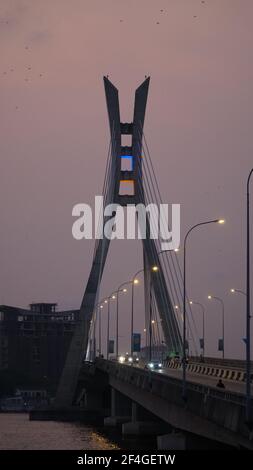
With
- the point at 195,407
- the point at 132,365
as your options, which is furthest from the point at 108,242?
the point at 195,407

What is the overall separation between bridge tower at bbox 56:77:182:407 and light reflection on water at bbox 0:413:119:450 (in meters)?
8.40

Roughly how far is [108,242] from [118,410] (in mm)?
15509

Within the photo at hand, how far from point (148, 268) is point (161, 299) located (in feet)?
10.2

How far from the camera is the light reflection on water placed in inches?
2689

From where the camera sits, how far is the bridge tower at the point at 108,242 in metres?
88.8

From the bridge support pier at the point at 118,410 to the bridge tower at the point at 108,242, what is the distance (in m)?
5.97

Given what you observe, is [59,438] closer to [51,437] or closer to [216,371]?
[51,437]

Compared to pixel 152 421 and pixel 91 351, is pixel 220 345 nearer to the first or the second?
pixel 91 351

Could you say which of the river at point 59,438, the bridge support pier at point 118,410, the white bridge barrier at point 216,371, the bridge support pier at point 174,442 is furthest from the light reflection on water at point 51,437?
the bridge support pier at point 174,442

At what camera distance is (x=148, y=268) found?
89250 millimetres

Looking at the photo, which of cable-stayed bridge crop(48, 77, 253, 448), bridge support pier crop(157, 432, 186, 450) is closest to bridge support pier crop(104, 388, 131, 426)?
cable-stayed bridge crop(48, 77, 253, 448)

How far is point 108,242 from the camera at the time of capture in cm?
9450

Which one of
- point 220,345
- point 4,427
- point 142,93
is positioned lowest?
point 4,427
